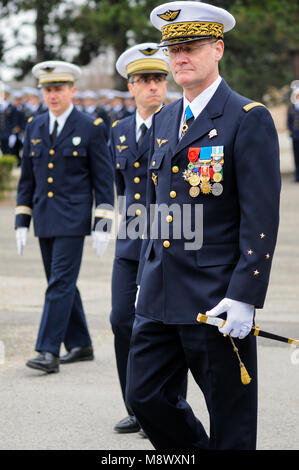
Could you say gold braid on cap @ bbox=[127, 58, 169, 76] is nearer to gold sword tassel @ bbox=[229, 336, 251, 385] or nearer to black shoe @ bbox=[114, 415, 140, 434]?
black shoe @ bbox=[114, 415, 140, 434]

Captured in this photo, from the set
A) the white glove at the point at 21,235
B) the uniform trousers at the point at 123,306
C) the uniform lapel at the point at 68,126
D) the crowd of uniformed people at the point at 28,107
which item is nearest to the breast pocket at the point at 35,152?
the uniform lapel at the point at 68,126

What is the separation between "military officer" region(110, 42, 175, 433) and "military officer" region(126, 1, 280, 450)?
117 cm

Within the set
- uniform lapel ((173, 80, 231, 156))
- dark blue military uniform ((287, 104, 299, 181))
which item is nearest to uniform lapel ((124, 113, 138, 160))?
uniform lapel ((173, 80, 231, 156))

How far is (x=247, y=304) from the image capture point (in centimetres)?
344

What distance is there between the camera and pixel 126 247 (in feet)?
16.3

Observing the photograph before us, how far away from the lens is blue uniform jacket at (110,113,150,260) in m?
4.97

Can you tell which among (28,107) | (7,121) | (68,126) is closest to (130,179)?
(68,126)

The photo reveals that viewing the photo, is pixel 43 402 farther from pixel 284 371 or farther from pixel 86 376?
pixel 284 371

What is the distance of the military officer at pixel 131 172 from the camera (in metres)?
4.93

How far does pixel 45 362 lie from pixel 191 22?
3.11 meters

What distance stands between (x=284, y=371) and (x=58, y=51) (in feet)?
91.3

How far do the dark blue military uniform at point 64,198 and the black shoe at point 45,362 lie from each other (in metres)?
0.18

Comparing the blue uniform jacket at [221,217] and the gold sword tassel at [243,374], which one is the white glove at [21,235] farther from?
the gold sword tassel at [243,374]
